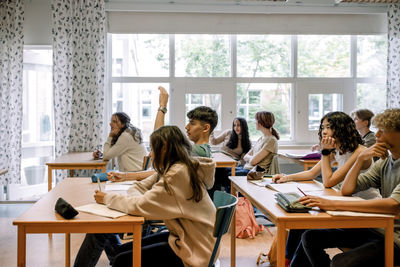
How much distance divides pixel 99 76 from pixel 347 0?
10.9 ft

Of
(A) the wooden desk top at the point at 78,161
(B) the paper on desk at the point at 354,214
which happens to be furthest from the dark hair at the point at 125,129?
(B) the paper on desk at the point at 354,214

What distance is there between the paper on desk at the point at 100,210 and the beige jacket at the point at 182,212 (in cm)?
5

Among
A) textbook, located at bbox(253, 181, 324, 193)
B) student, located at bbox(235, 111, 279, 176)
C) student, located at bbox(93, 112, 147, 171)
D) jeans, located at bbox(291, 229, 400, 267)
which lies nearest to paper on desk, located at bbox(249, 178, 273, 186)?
textbook, located at bbox(253, 181, 324, 193)

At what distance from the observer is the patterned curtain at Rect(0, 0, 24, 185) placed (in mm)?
5375

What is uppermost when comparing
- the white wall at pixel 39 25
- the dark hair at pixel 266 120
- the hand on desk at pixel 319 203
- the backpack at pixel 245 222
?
the white wall at pixel 39 25

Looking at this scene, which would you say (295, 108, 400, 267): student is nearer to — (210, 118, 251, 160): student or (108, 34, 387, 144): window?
(210, 118, 251, 160): student

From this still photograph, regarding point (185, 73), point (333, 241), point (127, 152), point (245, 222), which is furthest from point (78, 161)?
point (333, 241)

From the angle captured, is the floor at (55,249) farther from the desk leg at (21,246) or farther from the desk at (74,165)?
the desk leg at (21,246)

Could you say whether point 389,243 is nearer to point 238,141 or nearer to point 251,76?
point 238,141

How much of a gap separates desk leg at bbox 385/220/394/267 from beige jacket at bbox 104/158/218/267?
0.79m

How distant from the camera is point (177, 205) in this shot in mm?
1867

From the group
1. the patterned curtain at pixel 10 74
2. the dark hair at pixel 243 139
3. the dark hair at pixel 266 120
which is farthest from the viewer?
the patterned curtain at pixel 10 74

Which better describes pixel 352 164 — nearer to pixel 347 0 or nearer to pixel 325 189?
pixel 325 189

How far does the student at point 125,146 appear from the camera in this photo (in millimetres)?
4188
